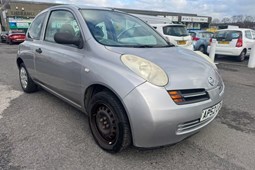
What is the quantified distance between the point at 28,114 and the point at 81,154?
158 centimetres

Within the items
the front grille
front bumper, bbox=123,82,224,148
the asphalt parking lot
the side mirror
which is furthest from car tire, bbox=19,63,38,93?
the front grille

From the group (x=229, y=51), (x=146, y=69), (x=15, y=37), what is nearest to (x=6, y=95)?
(x=146, y=69)

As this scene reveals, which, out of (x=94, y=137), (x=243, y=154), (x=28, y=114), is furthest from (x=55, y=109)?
(x=243, y=154)

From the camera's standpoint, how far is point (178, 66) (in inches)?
96.3

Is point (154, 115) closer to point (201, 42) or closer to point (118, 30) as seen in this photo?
point (118, 30)

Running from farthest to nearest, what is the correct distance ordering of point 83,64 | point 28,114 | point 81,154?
point 28,114 → point 83,64 → point 81,154

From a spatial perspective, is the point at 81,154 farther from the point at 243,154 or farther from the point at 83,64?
the point at 243,154

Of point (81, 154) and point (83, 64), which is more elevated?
point (83, 64)

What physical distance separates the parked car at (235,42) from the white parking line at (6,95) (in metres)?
9.13

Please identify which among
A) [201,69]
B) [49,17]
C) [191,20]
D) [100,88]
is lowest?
[191,20]

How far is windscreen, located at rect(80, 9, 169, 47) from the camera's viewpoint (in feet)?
9.35

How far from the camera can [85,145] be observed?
274cm

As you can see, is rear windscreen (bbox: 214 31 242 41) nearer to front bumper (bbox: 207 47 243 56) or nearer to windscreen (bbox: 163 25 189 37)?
front bumper (bbox: 207 47 243 56)

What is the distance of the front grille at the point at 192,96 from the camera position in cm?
219
